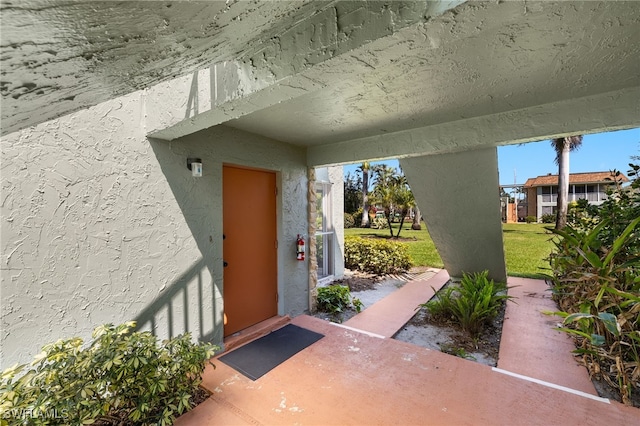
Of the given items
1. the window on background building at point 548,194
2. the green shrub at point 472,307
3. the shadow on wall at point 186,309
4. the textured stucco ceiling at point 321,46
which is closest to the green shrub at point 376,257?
the green shrub at point 472,307

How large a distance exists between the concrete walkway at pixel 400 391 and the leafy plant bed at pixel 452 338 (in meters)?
0.22

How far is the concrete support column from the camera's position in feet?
13.5

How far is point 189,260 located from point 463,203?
4.54 m

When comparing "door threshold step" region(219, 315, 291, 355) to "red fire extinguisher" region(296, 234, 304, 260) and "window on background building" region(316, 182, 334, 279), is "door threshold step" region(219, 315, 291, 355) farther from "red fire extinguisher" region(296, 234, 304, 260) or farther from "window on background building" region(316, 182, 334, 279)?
"window on background building" region(316, 182, 334, 279)

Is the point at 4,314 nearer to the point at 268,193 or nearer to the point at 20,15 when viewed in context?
the point at 20,15

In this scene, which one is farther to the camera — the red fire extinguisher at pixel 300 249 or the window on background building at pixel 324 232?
the window on background building at pixel 324 232

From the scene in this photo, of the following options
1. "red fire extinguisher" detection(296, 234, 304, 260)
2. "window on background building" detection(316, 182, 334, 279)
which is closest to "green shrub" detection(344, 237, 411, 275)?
"window on background building" detection(316, 182, 334, 279)

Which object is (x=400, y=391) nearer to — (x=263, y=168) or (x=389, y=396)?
(x=389, y=396)

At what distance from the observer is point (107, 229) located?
8.78ft

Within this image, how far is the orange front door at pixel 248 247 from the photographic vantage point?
403 centimetres

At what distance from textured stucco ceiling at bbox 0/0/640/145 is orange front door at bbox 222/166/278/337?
87.9 inches

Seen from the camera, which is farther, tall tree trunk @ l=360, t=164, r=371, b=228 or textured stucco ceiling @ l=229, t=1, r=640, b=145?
tall tree trunk @ l=360, t=164, r=371, b=228

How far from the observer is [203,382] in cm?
303

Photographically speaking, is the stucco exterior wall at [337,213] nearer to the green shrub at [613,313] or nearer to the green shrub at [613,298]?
the green shrub at [613,298]
